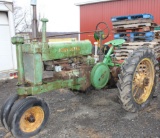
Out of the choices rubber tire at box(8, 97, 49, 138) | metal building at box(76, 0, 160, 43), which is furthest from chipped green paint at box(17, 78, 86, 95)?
metal building at box(76, 0, 160, 43)

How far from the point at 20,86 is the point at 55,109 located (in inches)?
47.7

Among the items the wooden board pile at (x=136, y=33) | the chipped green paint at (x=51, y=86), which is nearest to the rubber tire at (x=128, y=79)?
the chipped green paint at (x=51, y=86)

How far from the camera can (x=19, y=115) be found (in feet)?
9.55

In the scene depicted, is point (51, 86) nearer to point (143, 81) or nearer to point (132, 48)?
point (143, 81)

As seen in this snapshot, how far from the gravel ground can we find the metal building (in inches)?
246

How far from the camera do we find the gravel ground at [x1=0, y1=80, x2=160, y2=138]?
3.17 metres

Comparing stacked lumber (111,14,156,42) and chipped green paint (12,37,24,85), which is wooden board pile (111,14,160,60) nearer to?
stacked lumber (111,14,156,42)

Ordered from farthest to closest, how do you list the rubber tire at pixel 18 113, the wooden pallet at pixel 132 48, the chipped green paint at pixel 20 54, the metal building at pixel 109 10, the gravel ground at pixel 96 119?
the metal building at pixel 109 10, the wooden pallet at pixel 132 48, the gravel ground at pixel 96 119, the chipped green paint at pixel 20 54, the rubber tire at pixel 18 113

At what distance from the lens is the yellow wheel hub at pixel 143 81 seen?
3.93m

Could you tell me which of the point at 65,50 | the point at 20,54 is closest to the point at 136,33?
the point at 65,50

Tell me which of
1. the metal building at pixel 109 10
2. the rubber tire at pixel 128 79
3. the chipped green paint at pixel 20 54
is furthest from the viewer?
the metal building at pixel 109 10

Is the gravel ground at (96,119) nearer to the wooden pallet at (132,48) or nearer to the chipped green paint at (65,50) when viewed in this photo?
the chipped green paint at (65,50)

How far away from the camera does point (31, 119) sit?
3.06 metres

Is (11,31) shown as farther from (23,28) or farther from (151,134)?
(23,28)
